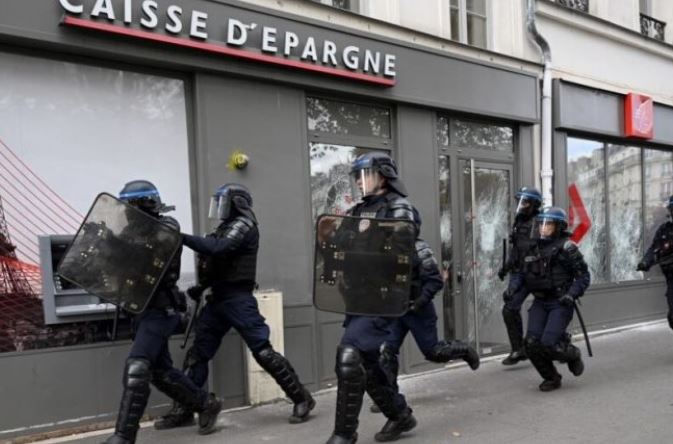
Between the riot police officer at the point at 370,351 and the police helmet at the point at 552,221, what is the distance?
6.98 feet

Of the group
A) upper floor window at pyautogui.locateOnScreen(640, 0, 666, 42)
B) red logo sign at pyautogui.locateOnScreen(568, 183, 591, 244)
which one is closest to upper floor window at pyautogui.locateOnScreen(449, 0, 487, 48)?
red logo sign at pyautogui.locateOnScreen(568, 183, 591, 244)

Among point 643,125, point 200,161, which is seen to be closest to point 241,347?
point 200,161

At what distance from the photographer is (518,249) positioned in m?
6.61

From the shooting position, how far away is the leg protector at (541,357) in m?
5.70

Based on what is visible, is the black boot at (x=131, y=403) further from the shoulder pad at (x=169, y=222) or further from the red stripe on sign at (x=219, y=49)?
the red stripe on sign at (x=219, y=49)

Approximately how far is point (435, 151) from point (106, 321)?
395 centimetres

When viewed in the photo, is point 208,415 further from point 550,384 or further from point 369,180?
point 550,384

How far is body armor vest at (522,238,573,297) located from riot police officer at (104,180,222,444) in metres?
3.07

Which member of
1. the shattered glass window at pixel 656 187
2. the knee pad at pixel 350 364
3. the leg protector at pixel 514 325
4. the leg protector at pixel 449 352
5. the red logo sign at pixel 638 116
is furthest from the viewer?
the shattered glass window at pixel 656 187

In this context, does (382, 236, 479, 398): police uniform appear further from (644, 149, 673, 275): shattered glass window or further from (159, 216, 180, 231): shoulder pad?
(644, 149, 673, 275): shattered glass window

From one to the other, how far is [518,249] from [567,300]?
976 millimetres

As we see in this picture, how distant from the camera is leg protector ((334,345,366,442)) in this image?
12.9 feet

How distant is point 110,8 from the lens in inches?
193

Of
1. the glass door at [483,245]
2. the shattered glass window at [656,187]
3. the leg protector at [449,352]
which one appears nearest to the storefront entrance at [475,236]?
the glass door at [483,245]
